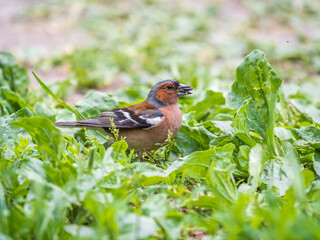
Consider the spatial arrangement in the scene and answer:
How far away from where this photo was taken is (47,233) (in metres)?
2.28

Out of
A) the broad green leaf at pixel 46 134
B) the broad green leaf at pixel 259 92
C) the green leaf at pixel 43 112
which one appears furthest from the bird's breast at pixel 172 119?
the broad green leaf at pixel 46 134

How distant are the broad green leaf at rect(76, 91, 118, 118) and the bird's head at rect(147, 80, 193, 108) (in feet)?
1.40

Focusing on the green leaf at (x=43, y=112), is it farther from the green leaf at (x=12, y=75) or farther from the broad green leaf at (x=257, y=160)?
the broad green leaf at (x=257, y=160)

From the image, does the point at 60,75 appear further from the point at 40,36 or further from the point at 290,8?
the point at 290,8

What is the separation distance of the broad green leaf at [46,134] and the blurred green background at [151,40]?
8.57ft

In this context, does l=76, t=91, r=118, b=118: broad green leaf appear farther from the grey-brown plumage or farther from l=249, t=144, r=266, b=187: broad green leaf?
l=249, t=144, r=266, b=187: broad green leaf

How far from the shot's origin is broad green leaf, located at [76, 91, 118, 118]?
4.38 metres

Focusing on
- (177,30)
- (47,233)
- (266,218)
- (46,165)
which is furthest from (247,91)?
(177,30)

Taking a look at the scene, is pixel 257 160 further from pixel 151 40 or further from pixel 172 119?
pixel 151 40

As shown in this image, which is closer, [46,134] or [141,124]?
[46,134]

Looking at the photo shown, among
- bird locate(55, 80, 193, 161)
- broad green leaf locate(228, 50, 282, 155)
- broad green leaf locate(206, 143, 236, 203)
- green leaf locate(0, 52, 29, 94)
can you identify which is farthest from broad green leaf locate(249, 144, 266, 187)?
green leaf locate(0, 52, 29, 94)

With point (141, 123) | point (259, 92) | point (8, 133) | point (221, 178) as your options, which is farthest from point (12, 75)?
point (221, 178)

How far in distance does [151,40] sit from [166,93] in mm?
4795

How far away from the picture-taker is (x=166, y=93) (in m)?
4.29
